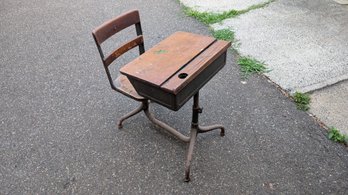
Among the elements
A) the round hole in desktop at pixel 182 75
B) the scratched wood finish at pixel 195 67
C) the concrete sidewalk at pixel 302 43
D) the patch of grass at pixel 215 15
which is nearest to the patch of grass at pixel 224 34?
the concrete sidewalk at pixel 302 43

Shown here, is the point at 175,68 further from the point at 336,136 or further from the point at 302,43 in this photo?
the point at 302,43

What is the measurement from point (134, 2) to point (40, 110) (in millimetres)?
2909

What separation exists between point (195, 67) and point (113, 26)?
2.94 feet

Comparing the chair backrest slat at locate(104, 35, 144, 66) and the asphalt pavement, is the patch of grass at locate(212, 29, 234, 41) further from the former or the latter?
the chair backrest slat at locate(104, 35, 144, 66)

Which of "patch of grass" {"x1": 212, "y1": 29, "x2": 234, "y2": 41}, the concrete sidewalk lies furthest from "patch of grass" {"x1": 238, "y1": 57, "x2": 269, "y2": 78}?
"patch of grass" {"x1": 212, "y1": 29, "x2": 234, "y2": 41}

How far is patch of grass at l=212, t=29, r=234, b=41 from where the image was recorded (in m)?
3.74

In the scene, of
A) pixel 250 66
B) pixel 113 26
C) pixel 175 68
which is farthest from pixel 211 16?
pixel 175 68

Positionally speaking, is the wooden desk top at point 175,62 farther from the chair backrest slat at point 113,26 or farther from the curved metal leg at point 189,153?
the curved metal leg at point 189,153

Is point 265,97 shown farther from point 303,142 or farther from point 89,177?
point 89,177

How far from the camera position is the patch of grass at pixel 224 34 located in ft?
12.3

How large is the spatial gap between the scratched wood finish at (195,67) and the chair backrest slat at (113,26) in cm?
77

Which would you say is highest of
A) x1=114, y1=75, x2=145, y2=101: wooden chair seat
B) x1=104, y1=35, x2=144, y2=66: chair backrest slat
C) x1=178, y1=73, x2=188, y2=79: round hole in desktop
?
x1=178, y1=73, x2=188, y2=79: round hole in desktop

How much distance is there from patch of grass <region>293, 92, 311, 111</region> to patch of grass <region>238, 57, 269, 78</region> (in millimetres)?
520

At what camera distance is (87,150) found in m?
2.53
